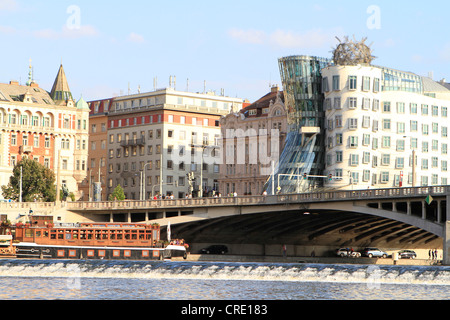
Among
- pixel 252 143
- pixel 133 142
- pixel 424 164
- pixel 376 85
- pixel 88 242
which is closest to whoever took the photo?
pixel 88 242

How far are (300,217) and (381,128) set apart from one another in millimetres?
28222

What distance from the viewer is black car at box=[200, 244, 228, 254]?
136 m

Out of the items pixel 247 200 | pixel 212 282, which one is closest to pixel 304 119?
pixel 247 200

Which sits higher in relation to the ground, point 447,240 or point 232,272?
point 447,240

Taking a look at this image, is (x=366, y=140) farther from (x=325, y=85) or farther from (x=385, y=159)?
(x=325, y=85)

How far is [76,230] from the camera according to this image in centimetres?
11606

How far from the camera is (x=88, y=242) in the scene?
115 metres

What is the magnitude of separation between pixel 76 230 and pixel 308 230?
35.9 metres

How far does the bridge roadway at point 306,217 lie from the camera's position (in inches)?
4264

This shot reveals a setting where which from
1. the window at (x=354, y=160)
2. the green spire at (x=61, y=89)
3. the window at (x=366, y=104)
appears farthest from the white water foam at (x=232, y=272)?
the green spire at (x=61, y=89)

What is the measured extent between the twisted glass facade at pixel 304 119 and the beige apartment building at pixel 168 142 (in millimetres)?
33716
